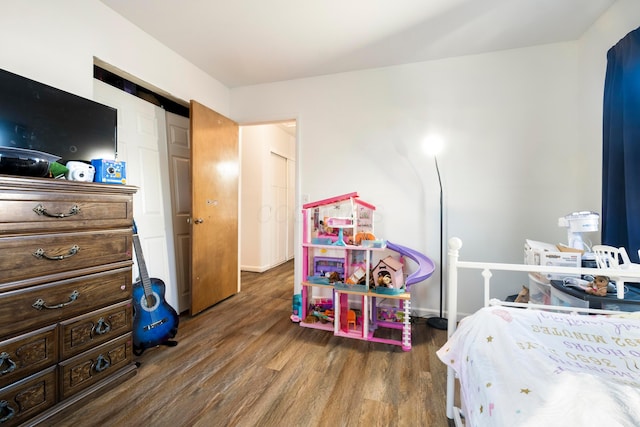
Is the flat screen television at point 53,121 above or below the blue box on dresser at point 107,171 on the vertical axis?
above

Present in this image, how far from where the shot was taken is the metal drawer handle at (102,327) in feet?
4.83

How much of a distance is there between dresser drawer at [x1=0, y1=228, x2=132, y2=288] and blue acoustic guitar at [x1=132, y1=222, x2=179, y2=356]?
43 centimetres

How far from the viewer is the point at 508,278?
244cm

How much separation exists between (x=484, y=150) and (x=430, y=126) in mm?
541

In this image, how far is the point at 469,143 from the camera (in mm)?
2492

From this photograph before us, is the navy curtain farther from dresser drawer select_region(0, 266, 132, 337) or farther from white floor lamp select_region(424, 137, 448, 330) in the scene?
dresser drawer select_region(0, 266, 132, 337)

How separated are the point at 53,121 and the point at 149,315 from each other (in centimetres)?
139

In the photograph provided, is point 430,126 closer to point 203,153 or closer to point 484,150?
point 484,150

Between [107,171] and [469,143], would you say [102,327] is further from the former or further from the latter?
[469,143]

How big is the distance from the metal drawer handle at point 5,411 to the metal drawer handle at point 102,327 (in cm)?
39

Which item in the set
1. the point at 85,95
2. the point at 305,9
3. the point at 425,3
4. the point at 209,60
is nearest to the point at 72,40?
the point at 85,95

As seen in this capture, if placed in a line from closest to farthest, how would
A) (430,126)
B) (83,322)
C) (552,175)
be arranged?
(83,322) < (552,175) < (430,126)

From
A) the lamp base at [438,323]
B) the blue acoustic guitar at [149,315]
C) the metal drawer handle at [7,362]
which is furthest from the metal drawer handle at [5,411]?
the lamp base at [438,323]

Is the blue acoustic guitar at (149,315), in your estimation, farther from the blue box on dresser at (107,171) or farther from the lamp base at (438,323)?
the lamp base at (438,323)
